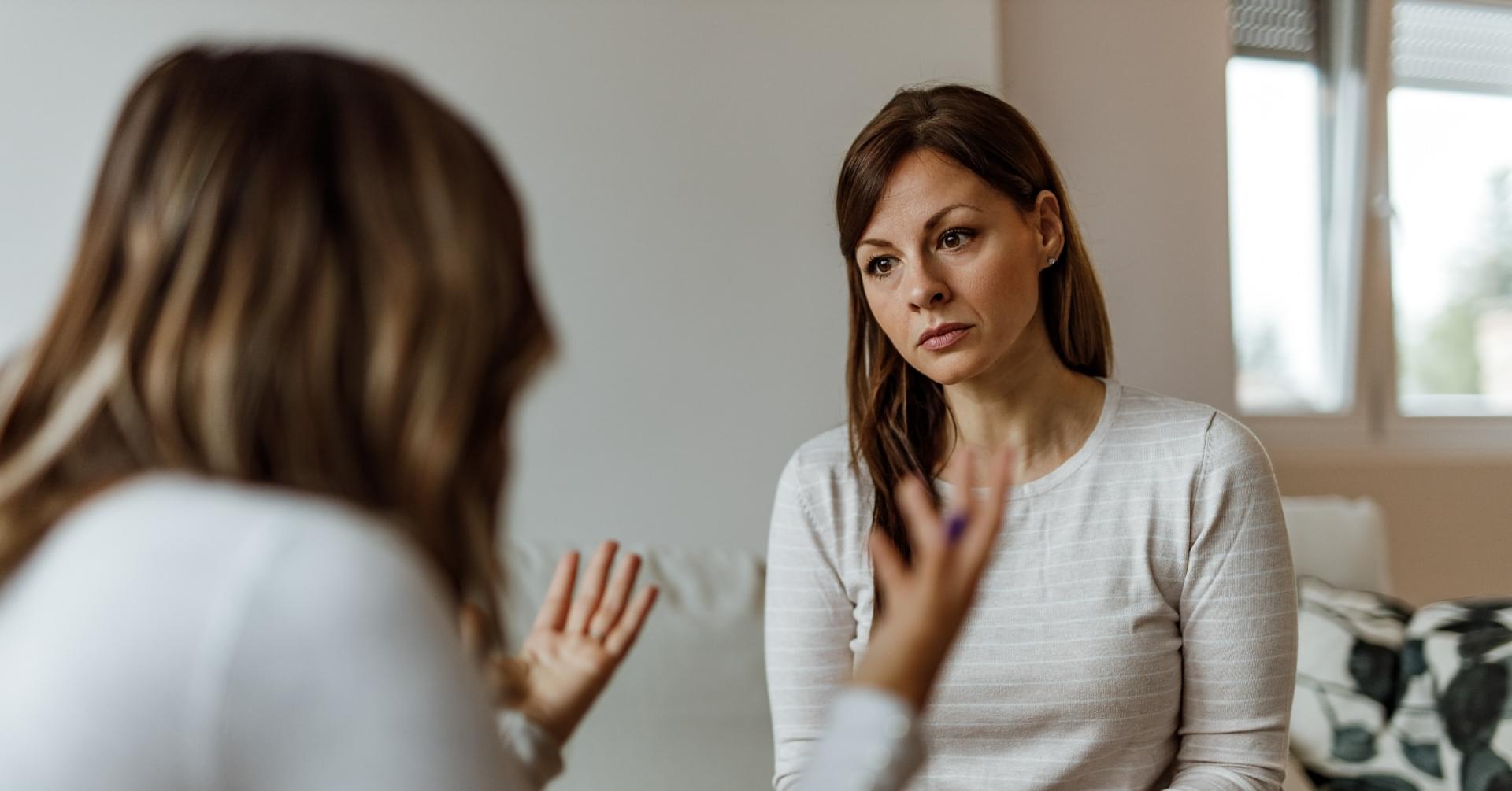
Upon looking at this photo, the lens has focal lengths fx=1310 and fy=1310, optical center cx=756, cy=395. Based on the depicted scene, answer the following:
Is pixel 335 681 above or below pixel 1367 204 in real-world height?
below

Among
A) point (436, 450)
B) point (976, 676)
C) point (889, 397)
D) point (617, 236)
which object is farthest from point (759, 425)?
point (436, 450)

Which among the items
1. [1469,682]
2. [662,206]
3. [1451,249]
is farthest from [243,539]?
[1451,249]

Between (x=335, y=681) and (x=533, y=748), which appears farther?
(x=533, y=748)

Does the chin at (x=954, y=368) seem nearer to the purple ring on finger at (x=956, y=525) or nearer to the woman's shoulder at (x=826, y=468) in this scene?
the woman's shoulder at (x=826, y=468)

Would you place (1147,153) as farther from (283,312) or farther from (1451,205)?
(283,312)

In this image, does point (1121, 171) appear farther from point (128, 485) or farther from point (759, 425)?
point (128, 485)

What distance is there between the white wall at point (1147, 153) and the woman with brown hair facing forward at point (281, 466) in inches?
81.7

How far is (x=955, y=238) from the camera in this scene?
1446 mm

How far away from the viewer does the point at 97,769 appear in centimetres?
55

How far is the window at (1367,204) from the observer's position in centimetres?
327

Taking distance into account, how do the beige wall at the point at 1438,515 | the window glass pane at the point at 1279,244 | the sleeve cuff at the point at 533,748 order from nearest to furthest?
1. the sleeve cuff at the point at 533,748
2. the beige wall at the point at 1438,515
3. the window glass pane at the point at 1279,244

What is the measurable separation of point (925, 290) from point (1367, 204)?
2.34m

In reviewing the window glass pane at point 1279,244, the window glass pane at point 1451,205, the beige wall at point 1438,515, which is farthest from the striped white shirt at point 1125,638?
the window glass pane at point 1451,205

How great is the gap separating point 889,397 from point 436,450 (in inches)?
38.5
